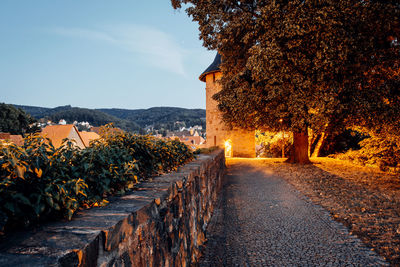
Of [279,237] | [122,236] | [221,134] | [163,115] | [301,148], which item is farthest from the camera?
[163,115]

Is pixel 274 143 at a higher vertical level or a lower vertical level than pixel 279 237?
higher

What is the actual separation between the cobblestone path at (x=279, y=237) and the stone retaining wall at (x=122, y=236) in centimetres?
92

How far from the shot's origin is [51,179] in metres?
1.36

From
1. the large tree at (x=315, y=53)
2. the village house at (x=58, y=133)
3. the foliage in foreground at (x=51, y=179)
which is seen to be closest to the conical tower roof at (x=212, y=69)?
the large tree at (x=315, y=53)

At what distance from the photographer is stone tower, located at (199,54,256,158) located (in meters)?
17.5

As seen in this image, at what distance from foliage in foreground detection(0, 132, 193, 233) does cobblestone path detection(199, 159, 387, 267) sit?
193 cm

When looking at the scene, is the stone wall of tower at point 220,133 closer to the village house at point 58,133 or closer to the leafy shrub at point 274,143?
the leafy shrub at point 274,143

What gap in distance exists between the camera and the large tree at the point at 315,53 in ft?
21.2

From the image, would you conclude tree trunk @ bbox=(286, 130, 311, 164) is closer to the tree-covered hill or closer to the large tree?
the large tree

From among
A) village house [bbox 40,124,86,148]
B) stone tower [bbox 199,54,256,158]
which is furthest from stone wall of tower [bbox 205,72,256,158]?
village house [bbox 40,124,86,148]

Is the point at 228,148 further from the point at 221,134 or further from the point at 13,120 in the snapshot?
the point at 13,120

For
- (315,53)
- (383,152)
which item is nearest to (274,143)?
(383,152)

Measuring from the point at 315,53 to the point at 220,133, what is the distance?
36.7ft

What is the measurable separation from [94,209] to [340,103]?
794 centimetres
